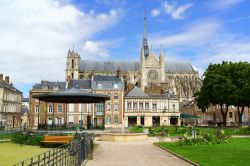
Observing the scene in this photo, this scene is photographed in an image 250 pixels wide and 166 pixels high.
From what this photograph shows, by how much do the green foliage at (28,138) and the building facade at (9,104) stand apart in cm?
3283

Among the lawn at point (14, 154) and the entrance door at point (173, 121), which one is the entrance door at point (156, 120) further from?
the lawn at point (14, 154)

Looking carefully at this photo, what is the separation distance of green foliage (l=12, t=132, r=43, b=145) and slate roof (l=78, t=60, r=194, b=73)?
94065 millimetres

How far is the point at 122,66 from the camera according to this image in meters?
125

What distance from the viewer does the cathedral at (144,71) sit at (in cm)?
11538

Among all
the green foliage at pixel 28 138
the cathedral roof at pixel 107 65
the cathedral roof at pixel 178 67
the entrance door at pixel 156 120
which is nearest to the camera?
the green foliage at pixel 28 138

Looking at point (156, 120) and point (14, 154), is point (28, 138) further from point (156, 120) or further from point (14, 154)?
point (156, 120)

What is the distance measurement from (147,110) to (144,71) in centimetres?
4475

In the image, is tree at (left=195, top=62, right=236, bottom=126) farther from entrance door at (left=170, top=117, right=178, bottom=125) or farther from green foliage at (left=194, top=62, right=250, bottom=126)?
entrance door at (left=170, top=117, right=178, bottom=125)

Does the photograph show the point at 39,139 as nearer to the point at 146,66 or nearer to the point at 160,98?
the point at 160,98

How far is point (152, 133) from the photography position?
3953 cm

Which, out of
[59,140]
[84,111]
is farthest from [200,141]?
[84,111]

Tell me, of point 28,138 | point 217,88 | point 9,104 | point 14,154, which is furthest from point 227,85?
point 14,154

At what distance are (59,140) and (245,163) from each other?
466 inches

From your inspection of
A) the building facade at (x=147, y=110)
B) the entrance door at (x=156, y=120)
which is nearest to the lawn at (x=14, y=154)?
the building facade at (x=147, y=110)
